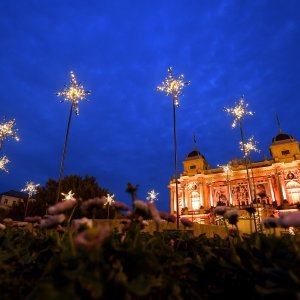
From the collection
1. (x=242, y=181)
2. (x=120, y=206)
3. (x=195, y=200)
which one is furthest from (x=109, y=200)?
(x=242, y=181)

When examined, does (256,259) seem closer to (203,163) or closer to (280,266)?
(280,266)

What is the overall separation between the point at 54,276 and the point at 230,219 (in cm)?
300

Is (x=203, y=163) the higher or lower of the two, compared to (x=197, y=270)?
higher

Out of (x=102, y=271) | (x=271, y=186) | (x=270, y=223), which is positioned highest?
(x=271, y=186)

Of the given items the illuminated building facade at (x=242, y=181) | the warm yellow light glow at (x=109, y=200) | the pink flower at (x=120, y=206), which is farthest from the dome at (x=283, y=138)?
the pink flower at (x=120, y=206)

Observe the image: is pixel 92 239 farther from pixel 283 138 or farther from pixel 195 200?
pixel 283 138

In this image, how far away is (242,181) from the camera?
2228 inches

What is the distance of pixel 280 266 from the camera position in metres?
2.71

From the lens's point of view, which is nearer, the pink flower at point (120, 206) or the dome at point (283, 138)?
the pink flower at point (120, 206)

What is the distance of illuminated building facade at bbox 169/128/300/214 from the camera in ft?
165

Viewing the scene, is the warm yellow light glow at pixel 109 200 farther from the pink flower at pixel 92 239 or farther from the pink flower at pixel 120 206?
the pink flower at pixel 92 239

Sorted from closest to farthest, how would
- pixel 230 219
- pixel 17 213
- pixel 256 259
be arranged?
pixel 256 259 < pixel 230 219 < pixel 17 213

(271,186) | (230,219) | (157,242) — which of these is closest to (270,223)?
(230,219)

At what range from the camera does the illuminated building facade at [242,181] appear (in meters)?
50.3
